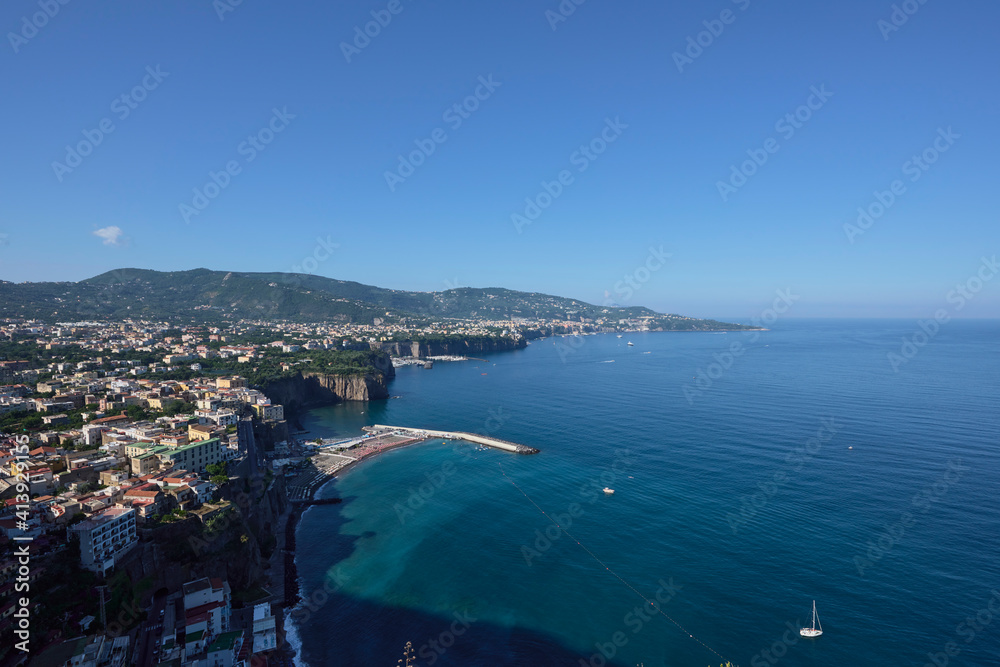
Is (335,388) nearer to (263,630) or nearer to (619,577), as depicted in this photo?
(263,630)

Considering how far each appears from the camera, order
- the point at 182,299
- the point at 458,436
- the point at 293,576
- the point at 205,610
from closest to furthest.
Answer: the point at 205,610 → the point at 293,576 → the point at 458,436 → the point at 182,299

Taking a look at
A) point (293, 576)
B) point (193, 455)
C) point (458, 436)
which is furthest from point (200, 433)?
point (458, 436)

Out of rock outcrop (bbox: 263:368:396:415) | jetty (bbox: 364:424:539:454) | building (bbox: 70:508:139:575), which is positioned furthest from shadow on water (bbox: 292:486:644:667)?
rock outcrop (bbox: 263:368:396:415)

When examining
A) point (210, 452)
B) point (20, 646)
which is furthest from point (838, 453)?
point (20, 646)

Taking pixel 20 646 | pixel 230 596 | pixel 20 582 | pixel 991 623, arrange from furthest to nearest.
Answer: pixel 230 596 → pixel 991 623 → pixel 20 582 → pixel 20 646

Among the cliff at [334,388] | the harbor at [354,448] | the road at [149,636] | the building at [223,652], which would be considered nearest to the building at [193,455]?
the harbor at [354,448]

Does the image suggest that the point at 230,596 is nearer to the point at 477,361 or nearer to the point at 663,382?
the point at 663,382
